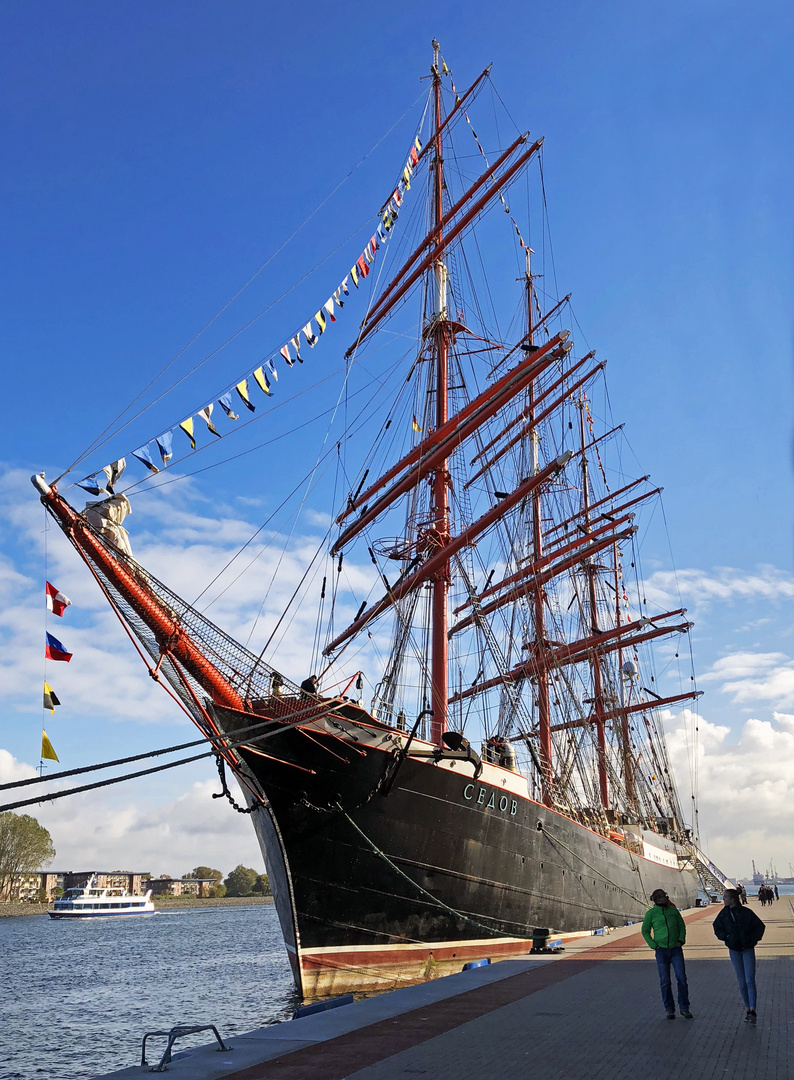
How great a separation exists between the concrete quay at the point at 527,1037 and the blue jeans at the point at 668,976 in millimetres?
214

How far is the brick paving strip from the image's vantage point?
657cm

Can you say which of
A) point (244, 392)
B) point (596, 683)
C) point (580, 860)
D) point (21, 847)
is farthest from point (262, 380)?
point (21, 847)

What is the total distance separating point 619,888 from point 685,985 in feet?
73.5

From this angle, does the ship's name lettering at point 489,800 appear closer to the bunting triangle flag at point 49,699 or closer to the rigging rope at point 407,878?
the rigging rope at point 407,878

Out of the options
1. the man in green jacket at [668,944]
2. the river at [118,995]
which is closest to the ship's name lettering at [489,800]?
the river at [118,995]

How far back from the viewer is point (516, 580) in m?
32.9

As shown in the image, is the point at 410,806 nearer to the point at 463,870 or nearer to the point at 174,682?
the point at 463,870

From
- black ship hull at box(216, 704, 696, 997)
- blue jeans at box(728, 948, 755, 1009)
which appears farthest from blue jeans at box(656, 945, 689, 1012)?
black ship hull at box(216, 704, 696, 997)

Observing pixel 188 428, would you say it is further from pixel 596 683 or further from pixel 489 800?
pixel 596 683

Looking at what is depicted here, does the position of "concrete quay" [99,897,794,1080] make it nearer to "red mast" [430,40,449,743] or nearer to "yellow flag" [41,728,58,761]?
"yellow flag" [41,728,58,761]

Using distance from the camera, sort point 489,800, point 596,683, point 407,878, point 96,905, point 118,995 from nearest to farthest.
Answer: point 407,878 → point 489,800 → point 118,995 → point 596,683 → point 96,905

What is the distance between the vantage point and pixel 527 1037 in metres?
7.68

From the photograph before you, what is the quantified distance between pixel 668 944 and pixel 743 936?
2.81 ft

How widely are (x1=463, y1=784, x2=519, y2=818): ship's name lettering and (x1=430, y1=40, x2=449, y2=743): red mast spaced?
138 centimetres
